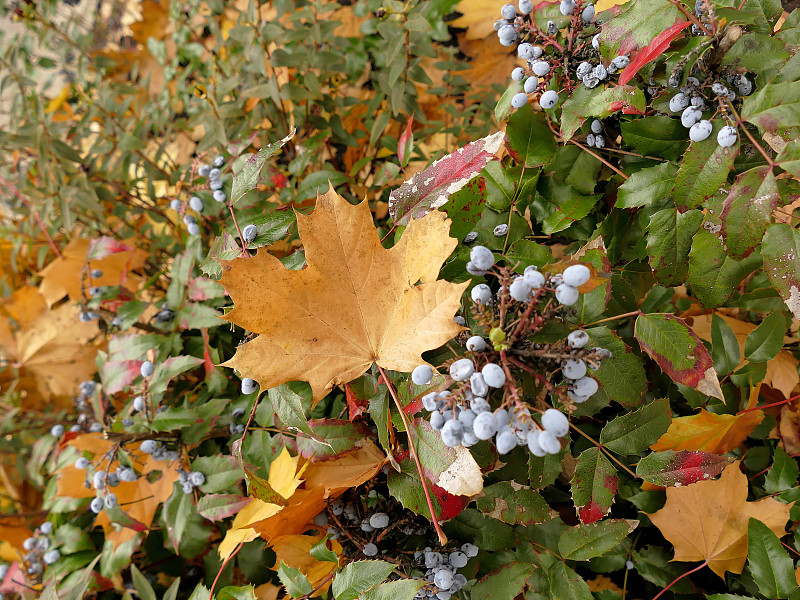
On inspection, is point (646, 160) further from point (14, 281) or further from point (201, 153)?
point (14, 281)

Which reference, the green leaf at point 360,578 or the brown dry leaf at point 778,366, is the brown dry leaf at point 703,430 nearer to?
the brown dry leaf at point 778,366

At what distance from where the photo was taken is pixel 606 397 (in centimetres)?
56

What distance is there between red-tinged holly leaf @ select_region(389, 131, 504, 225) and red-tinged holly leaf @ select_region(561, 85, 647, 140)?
88 mm

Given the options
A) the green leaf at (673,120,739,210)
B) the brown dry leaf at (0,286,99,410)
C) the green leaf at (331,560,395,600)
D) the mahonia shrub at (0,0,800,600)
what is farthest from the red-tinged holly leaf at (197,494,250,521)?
the brown dry leaf at (0,286,99,410)

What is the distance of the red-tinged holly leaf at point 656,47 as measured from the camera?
461 millimetres

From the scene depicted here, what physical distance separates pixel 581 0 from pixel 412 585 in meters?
0.68

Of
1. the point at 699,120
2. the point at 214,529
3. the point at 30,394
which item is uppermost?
the point at 699,120

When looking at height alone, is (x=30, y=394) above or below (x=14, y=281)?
below

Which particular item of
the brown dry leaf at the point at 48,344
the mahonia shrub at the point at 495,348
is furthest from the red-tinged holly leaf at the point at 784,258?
the brown dry leaf at the point at 48,344

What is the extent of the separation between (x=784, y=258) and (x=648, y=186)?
154mm

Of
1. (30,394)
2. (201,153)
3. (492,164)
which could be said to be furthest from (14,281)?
(492,164)

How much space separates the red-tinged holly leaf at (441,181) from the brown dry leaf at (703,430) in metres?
0.43

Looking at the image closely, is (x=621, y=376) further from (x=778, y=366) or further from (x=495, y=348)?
(x=778, y=366)

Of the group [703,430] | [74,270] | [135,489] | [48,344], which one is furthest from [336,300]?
[48,344]
